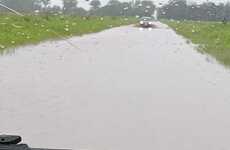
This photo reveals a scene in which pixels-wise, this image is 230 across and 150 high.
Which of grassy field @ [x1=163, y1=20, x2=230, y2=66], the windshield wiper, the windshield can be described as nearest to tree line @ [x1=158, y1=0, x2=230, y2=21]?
the windshield

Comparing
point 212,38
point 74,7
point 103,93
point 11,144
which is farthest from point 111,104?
point 212,38

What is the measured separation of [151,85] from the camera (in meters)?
7.69

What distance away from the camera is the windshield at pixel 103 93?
3230 mm

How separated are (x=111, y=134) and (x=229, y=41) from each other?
47.4 feet

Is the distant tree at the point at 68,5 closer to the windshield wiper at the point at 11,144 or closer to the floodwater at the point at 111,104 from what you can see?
the windshield wiper at the point at 11,144

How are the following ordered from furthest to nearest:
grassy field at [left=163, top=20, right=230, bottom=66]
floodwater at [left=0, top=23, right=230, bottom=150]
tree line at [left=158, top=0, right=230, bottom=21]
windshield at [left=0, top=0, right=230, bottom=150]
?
1. grassy field at [left=163, top=20, right=230, bottom=66]
2. floodwater at [left=0, top=23, right=230, bottom=150]
3. tree line at [left=158, top=0, right=230, bottom=21]
4. windshield at [left=0, top=0, right=230, bottom=150]

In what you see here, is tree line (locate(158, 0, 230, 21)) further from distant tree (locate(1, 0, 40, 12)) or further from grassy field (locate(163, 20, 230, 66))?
grassy field (locate(163, 20, 230, 66))

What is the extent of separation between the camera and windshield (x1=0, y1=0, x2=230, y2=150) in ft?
10.6

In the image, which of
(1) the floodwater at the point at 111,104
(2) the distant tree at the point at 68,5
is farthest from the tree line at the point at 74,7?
(1) the floodwater at the point at 111,104

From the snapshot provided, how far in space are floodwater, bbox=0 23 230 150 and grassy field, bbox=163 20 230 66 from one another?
3366 mm

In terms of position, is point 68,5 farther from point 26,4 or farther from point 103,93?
point 103,93

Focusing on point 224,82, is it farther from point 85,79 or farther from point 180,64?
point 180,64

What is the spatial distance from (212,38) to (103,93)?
14862mm

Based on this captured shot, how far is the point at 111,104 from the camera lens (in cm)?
596
